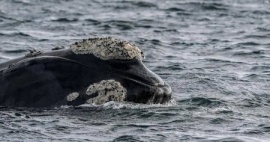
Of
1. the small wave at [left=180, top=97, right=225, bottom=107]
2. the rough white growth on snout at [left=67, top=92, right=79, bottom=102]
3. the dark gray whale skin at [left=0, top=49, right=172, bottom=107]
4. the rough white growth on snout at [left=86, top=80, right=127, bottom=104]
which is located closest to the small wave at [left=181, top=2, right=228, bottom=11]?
the small wave at [left=180, top=97, right=225, bottom=107]

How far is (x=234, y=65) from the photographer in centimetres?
1770

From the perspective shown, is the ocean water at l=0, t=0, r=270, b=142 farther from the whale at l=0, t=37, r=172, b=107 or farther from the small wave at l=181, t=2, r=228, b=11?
the whale at l=0, t=37, r=172, b=107

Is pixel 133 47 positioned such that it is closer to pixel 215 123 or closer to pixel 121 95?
pixel 121 95

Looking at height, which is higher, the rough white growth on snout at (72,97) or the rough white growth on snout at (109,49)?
the rough white growth on snout at (109,49)

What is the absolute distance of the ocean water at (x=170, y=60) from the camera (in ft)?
35.8

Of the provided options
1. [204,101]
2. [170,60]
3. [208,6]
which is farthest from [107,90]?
[208,6]

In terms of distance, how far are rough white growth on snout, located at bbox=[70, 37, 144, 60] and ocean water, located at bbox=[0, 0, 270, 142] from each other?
763 millimetres

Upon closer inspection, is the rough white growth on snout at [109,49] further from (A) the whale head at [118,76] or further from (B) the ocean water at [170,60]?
(B) the ocean water at [170,60]

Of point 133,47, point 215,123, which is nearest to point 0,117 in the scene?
point 133,47

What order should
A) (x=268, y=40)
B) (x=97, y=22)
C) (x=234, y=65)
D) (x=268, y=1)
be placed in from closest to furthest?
1. (x=234, y=65)
2. (x=268, y=40)
3. (x=97, y=22)
4. (x=268, y=1)

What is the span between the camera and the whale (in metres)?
11.3

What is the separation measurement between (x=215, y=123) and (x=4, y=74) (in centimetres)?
331

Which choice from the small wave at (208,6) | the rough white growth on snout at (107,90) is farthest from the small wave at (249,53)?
the small wave at (208,6)

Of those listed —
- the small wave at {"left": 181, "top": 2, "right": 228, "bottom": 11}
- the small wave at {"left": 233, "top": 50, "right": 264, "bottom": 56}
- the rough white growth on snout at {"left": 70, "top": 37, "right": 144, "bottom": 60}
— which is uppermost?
the small wave at {"left": 181, "top": 2, "right": 228, "bottom": 11}
